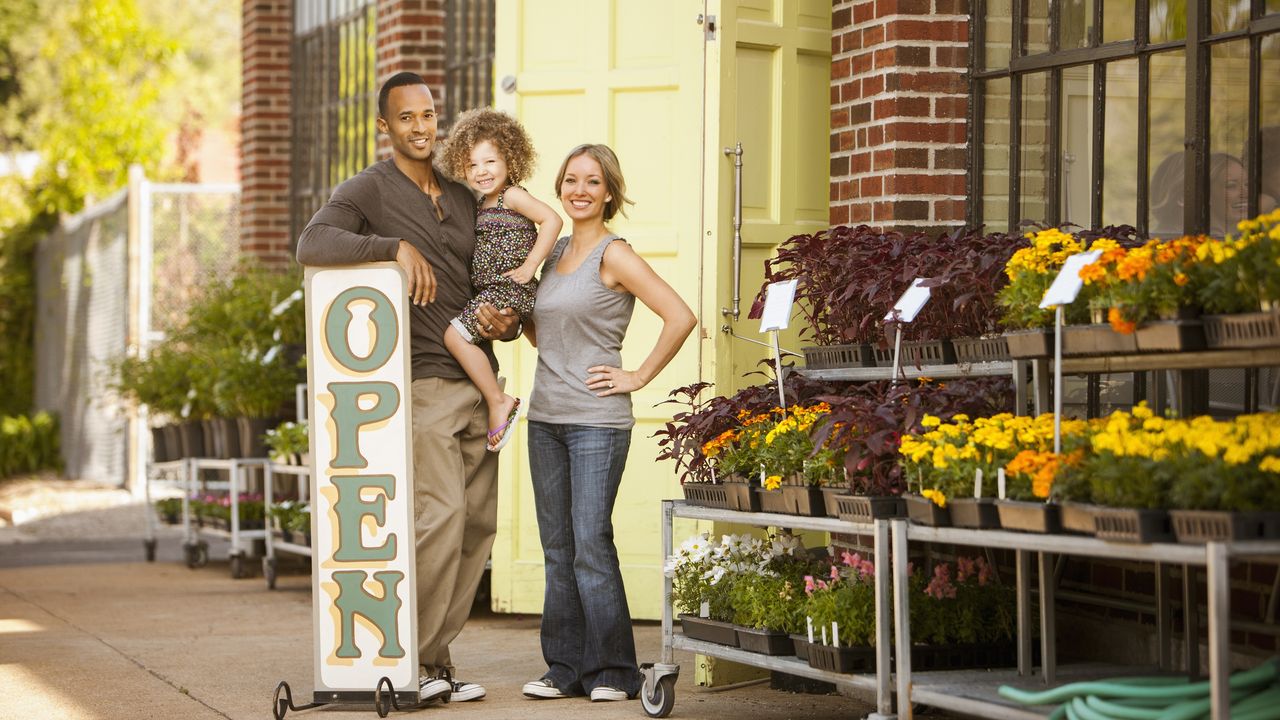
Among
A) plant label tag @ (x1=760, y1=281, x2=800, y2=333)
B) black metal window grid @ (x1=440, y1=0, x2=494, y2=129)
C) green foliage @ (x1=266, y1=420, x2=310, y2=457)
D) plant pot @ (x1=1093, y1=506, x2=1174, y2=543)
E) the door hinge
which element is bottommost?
green foliage @ (x1=266, y1=420, x2=310, y2=457)

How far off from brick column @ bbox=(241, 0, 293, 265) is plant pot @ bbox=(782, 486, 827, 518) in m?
8.23

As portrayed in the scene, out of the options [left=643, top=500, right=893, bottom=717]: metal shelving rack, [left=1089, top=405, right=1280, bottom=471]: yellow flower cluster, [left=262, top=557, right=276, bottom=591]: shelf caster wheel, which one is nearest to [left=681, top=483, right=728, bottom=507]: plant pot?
[left=643, top=500, right=893, bottom=717]: metal shelving rack

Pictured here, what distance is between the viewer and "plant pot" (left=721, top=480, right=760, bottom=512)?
17.5ft

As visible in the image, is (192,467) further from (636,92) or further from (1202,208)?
(1202,208)

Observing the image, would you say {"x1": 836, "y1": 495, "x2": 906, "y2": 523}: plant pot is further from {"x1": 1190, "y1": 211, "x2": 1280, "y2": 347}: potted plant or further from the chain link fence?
the chain link fence

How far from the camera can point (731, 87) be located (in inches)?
255

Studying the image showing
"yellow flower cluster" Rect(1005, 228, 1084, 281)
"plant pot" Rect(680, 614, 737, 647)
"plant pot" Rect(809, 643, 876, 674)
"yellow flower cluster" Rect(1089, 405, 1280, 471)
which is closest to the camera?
"yellow flower cluster" Rect(1089, 405, 1280, 471)

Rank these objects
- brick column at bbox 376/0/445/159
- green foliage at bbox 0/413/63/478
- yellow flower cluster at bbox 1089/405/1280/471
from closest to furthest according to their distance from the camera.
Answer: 1. yellow flower cluster at bbox 1089/405/1280/471
2. brick column at bbox 376/0/445/159
3. green foliage at bbox 0/413/63/478

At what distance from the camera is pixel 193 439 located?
34.7 ft

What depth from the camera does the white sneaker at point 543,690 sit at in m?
5.91

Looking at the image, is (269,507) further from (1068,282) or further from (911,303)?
(1068,282)

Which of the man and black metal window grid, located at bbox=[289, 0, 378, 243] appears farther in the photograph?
black metal window grid, located at bbox=[289, 0, 378, 243]

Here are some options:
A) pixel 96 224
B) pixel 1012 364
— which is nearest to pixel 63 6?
pixel 96 224

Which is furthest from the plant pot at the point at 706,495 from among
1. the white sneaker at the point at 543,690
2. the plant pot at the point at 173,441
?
the plant pot at the point at 173,441
